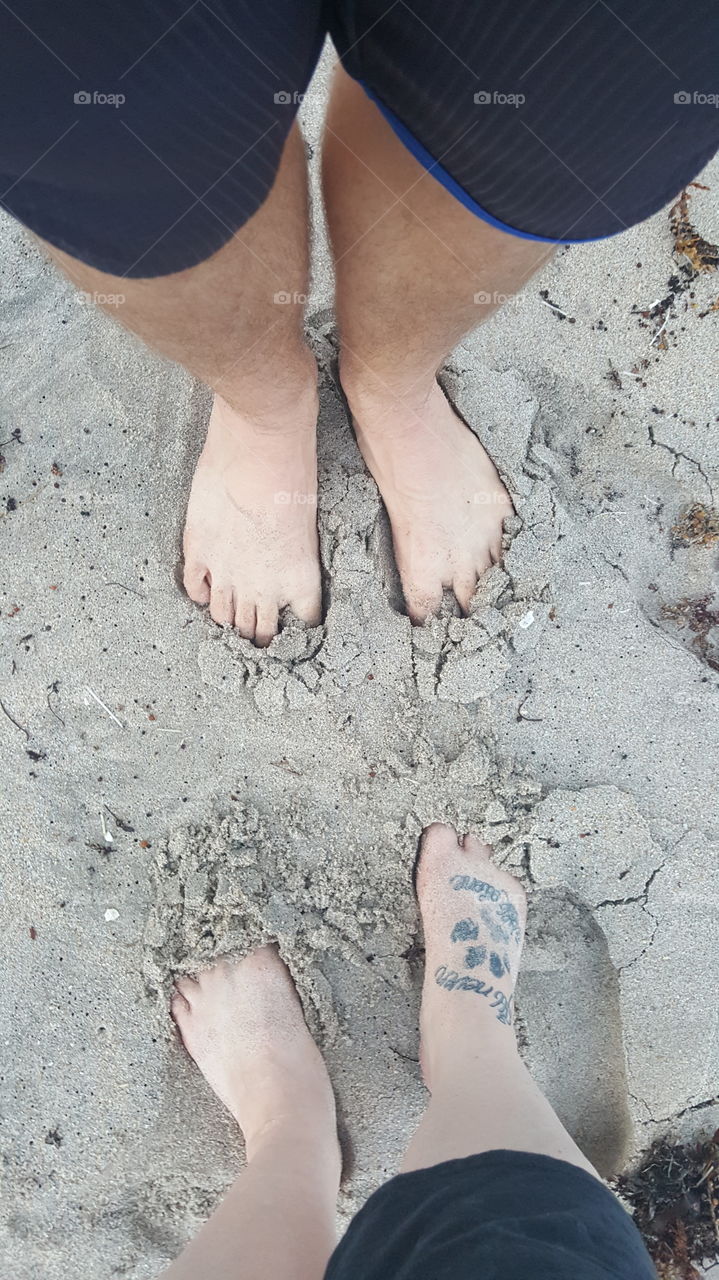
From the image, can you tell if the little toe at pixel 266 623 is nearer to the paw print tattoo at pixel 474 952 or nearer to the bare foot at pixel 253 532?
the bare foot at pixel 253 532

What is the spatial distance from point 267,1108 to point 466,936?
55 cm

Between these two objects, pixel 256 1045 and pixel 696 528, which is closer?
pixel 256 1045

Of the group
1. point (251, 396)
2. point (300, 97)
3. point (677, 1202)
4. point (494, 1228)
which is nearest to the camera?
point (300, 97)

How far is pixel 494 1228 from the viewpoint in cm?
100

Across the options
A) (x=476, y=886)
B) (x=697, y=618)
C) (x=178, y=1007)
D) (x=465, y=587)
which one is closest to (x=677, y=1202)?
(x=476, y=886)

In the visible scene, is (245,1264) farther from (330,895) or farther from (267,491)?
(267,491)

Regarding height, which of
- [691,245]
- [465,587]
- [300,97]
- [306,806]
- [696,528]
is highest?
[691,245]

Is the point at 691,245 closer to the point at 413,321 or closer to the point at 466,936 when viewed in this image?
the point at 413,321

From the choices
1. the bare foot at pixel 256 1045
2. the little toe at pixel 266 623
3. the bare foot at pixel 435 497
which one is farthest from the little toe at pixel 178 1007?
the bare foot at pixel 435 497

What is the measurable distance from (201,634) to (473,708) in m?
0.63

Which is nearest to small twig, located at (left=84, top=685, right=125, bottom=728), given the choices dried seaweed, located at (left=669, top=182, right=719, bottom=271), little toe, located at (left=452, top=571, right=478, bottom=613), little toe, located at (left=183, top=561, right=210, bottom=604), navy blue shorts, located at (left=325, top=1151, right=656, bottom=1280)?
little toe, located at (left=183, top=561, right=210, bottom=604)

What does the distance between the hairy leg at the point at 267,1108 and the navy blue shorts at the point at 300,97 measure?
4.86 feet

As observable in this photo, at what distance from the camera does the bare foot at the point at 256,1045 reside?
1.67m

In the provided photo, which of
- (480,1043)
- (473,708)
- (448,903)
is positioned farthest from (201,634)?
(480,1043)
